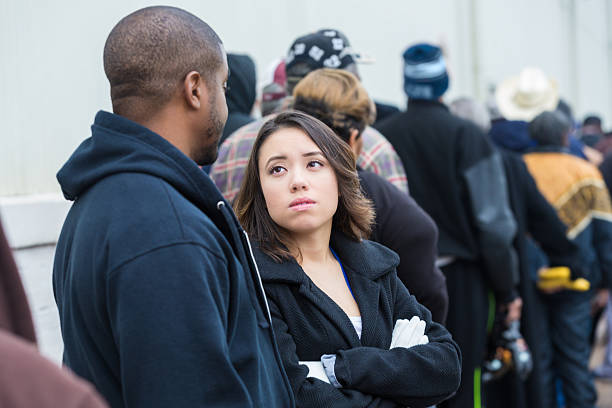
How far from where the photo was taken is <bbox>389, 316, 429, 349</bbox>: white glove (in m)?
2.01

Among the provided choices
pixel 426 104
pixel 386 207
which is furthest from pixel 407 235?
pixel 426 104

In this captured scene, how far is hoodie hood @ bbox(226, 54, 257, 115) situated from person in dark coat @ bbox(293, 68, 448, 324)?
105 centimetres

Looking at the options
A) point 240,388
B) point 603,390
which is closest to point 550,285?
point 603,390

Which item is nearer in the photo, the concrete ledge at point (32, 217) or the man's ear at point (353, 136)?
the man's ear at point (353, 136)

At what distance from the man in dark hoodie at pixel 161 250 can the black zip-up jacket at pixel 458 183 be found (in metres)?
2.29

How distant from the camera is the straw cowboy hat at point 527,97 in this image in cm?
760

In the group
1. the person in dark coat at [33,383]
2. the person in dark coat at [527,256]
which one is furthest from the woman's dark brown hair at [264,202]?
the person in dark coat at [527,256]

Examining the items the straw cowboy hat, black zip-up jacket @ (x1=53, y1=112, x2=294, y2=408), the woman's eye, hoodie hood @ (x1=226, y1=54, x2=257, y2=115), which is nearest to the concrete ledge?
hoodie hood @ (x1=226, y1=54, x2=257, y2=115)

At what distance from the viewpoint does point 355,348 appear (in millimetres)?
1936

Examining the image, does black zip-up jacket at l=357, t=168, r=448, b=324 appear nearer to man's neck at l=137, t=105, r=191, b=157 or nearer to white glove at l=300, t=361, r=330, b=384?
white glove at l=300, t=361, r=330, b=384

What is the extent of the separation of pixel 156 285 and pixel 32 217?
2.05 metres

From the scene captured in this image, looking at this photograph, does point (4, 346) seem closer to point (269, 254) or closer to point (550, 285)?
point (269, 254)

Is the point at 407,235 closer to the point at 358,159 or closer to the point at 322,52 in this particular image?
the point at 358,159

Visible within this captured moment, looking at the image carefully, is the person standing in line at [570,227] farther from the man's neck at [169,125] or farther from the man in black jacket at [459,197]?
the man's neck at [169,125]
